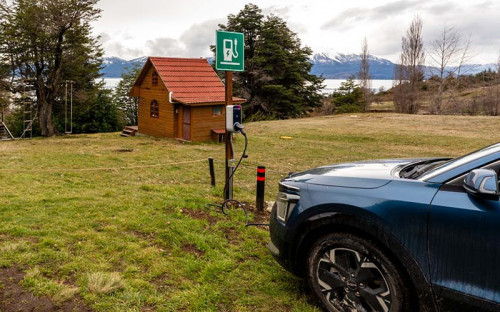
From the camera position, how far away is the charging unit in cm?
570

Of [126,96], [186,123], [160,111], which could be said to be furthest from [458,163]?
[126,96]

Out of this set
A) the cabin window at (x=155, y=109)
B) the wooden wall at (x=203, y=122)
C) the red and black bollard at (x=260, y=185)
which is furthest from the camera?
the cabin window at (x=155, y=109)

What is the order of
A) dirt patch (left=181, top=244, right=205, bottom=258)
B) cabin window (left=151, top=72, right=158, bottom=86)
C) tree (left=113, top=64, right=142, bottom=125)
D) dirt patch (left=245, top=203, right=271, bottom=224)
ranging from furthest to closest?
tree (left=113, top=64, right=142, bottom=125) < cabin window (left=151, top=72, right=158, bottom=86) < dirt patch (left=245, top=203, right=271, bottom=224) < dirt patch (left=181, top=244, right=205, bottom=258)

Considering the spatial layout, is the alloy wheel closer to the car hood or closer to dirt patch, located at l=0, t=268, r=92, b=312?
the car hood

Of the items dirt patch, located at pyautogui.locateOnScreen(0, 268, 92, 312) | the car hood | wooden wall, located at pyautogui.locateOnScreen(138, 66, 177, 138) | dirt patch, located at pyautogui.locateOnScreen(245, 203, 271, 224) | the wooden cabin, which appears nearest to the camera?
the car hood

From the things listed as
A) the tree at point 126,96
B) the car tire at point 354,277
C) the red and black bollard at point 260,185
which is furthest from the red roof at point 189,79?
the tree at point 126,96

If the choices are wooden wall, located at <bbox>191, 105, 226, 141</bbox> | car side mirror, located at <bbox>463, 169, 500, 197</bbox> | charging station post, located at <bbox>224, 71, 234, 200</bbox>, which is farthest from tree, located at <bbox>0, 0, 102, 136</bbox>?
car side mirror, located at <bbox>463, 169, 500, 197</bbox>

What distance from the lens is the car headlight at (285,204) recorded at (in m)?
3.30

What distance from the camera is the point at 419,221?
2.54 metres

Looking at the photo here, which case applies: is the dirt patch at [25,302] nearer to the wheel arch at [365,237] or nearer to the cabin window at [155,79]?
the wheel arch at [365,237]

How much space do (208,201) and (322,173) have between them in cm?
371

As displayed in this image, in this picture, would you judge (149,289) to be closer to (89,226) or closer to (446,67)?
(89,226)

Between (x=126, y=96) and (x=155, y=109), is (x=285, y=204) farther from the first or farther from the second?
(x=126, y=96)

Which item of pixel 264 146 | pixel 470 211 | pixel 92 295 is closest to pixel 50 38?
pixel 264 146
